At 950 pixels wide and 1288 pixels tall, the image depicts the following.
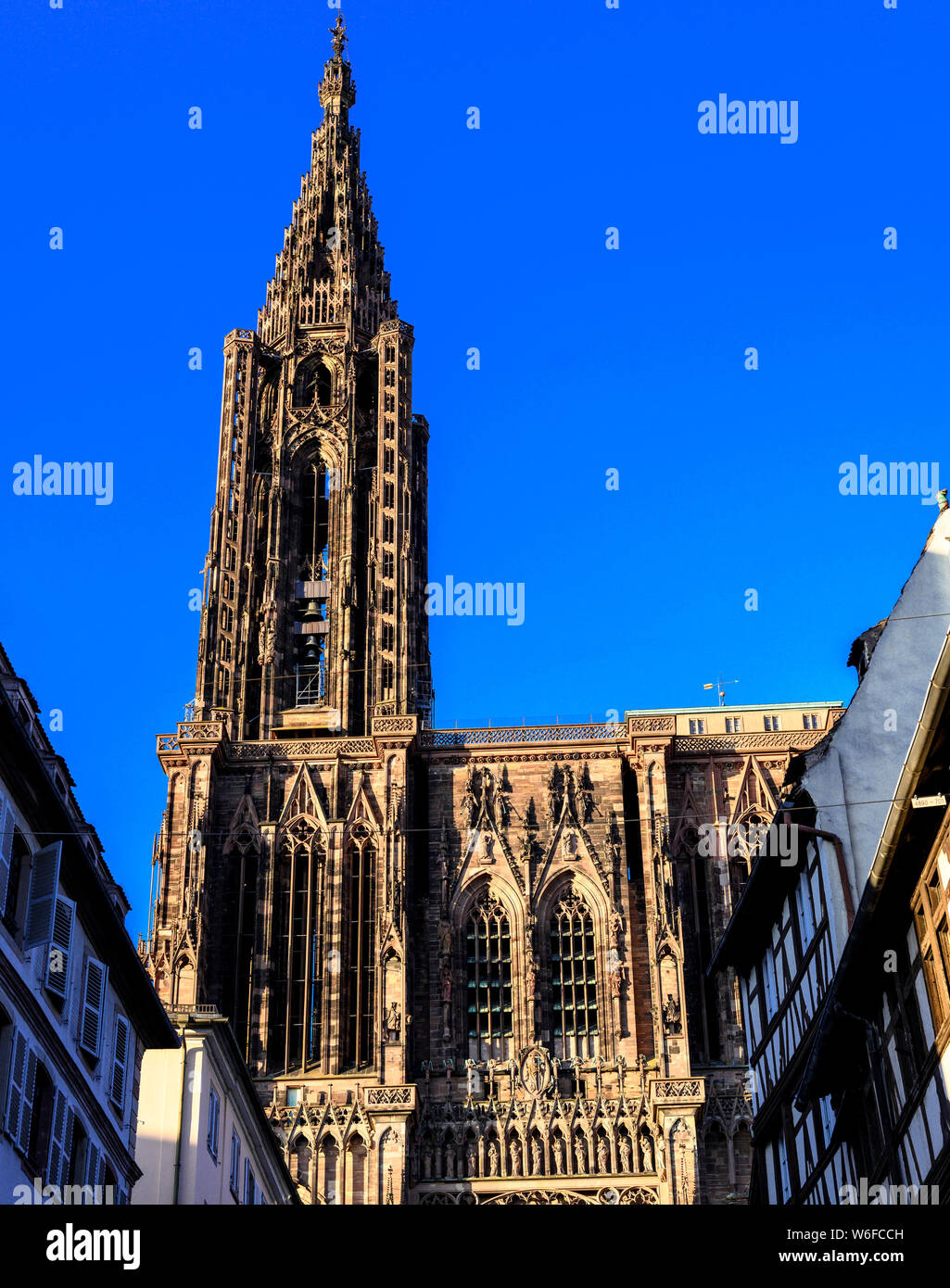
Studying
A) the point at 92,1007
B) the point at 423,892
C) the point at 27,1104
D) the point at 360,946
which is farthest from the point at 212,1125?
the point at 423,892

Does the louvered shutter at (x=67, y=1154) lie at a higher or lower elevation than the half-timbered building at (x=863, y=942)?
lower

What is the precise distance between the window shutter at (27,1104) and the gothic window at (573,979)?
41300mm

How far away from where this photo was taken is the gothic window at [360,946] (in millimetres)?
70000

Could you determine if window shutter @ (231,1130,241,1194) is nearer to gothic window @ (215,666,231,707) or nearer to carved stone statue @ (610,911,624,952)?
carved stone statue @ (610,911,624,952)

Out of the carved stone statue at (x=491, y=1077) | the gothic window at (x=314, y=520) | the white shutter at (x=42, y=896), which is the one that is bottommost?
the white shutter at (x=42, y=896)

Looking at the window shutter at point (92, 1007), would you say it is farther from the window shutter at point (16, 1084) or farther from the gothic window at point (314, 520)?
the gothic window at point (314, 520)

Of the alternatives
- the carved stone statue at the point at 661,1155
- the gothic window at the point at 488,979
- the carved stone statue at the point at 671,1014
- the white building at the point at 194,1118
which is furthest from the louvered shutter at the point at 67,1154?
the gothic window at the point at 488,979

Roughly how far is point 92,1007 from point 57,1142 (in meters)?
3.25

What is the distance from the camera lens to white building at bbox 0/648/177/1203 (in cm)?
3009

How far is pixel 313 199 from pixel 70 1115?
67.3 m

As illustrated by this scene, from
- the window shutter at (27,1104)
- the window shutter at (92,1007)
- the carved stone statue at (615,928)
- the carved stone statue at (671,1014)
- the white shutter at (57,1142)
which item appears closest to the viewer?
the window shutter at (27,1104)

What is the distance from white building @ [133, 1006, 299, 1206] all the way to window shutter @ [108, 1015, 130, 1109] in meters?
5.27

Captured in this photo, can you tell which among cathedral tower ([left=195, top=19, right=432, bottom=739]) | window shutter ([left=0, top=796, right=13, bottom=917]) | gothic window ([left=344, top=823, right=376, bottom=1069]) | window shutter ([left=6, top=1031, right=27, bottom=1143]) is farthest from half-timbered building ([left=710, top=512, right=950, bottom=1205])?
cathedral tower ([left=195, top=19, right=432, bottom=739])

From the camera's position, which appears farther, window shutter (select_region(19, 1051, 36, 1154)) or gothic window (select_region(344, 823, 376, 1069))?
gothic window (select_region(344, 823, 376, 1069))
